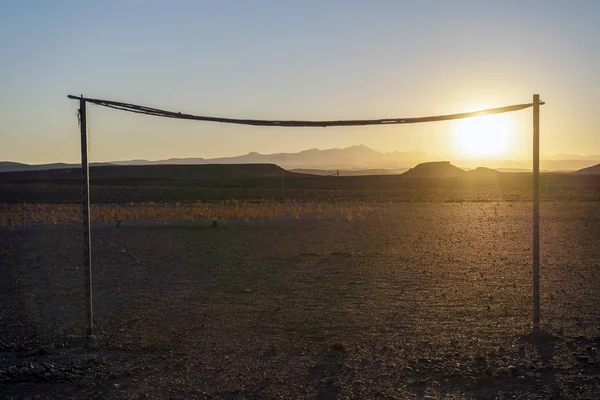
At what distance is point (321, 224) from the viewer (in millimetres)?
30734

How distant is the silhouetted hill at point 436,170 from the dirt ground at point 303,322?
12834cm

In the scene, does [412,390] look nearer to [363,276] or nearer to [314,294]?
[314,294]

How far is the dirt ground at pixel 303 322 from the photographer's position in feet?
25.2

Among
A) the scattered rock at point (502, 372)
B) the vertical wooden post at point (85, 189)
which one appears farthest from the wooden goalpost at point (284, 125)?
the scattered rock at point (502, 372)

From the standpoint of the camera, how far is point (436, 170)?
152375 millimetres

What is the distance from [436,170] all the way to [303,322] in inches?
5718

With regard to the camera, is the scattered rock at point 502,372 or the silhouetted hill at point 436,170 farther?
the silhouetted hill at point 436,170

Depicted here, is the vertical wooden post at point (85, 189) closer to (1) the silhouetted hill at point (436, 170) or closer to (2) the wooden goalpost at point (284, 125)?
(2) the wooden goalpost at point (284, 125)

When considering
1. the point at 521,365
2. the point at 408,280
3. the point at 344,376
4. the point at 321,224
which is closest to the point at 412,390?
the point at 344,376

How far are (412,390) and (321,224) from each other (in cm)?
2335

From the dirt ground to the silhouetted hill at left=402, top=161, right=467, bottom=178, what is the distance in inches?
5053

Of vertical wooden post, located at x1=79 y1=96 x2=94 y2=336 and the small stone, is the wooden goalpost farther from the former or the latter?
the small stone

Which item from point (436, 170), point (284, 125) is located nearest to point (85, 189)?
point (284, 125)

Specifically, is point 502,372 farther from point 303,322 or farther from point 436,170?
point 436,170
